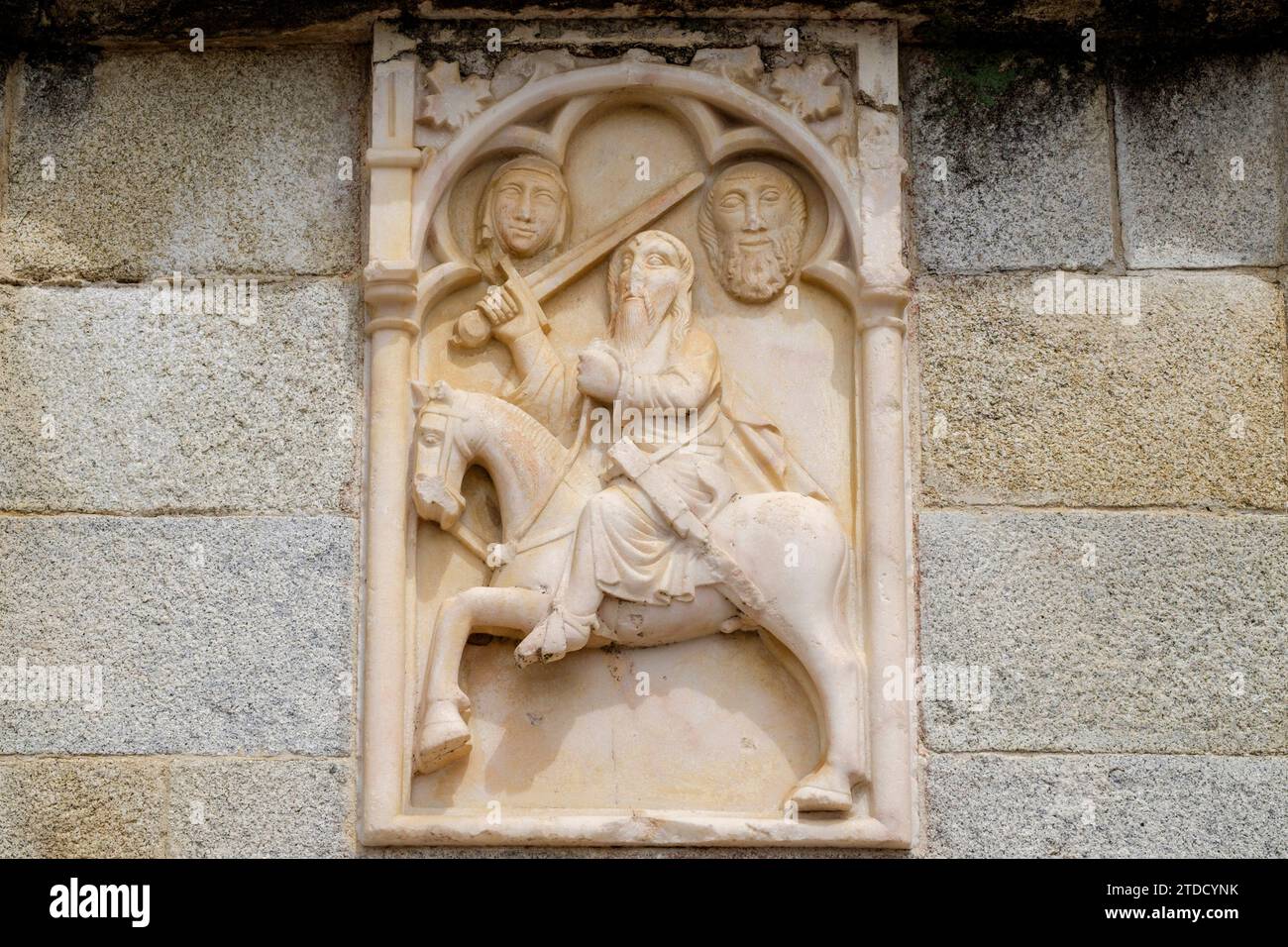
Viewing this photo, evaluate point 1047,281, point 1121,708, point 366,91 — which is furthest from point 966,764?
point 366,91

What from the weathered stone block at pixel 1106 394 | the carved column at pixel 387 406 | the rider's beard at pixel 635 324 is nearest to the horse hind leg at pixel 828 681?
the weathered stone block at pixel 1106 394

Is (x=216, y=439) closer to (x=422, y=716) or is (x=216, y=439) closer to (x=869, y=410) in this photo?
(x=422, y=716)

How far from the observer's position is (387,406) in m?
5.85

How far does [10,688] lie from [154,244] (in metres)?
1.33

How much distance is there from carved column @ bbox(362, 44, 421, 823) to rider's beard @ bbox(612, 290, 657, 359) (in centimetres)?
59

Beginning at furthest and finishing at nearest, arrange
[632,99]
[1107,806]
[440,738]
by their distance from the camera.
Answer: [632,99]
[1107,806]
[440,738]

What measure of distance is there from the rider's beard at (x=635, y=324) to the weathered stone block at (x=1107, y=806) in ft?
4.63

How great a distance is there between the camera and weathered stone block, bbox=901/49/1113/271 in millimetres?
6043

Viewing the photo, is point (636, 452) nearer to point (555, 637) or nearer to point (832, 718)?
point (555, 637)

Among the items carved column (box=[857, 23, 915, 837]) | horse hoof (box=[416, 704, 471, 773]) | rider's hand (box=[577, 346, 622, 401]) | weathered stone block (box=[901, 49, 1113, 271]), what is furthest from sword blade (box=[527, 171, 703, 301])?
horse hoof (box=[416, 704, 471, 773])

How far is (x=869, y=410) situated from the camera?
19.2 feet

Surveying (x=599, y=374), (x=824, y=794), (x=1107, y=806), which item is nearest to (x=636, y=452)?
(x=599, y=374)

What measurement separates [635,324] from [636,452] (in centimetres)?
39

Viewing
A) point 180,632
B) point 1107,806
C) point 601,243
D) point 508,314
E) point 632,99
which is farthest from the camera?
point 632,99
